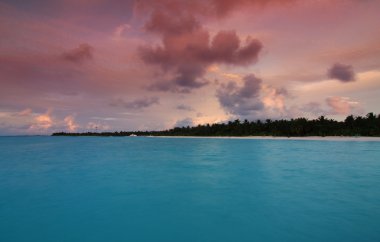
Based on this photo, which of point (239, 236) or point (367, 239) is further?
point (239, 236)

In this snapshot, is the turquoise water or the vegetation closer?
the turquoise water

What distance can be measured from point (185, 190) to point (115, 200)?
4801 mm

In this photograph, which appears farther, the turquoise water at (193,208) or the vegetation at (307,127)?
the vegetation at (307,127)

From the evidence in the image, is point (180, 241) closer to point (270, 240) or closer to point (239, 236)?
point (239, 236)

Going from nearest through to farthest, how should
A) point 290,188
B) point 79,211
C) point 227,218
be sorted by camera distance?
point 227,218 < point 79,211 < point 290,188

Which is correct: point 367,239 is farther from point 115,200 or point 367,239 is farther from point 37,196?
point 37,196

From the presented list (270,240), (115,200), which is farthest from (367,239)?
(115,200)

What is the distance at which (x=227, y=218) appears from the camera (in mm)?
11750

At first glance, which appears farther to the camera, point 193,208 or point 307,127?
point 307,127

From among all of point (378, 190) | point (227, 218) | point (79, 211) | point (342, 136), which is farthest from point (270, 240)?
point (342, 136)

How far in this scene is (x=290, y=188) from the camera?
18.0m

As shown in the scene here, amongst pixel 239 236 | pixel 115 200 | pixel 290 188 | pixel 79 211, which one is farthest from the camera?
pixel 290 188

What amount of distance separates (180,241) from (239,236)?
218 cm

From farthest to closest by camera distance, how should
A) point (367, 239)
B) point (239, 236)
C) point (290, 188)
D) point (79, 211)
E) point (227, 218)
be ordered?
1. point (290, 188)
2. point (79, 211)
3. point (227, 218)
4. point (239, 236)
5. point (367, 239)
